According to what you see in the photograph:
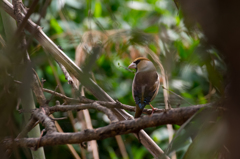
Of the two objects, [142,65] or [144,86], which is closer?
[144,86]

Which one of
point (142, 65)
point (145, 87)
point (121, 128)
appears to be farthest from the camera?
point (142, 65)

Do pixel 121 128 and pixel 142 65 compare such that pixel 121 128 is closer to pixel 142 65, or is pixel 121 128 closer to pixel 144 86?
pixel 144 86

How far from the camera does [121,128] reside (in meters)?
0.98

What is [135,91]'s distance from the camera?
1974 mm

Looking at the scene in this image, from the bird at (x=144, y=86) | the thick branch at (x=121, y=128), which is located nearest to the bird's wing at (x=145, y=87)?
the bird at (x=144, y=86)

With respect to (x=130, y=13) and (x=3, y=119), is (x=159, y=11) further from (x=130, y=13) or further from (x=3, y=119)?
(x=3, y=119)

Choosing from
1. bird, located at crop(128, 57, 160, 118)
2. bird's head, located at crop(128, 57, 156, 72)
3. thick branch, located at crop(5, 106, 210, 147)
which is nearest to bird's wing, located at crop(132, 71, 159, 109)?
bird, located at crop(128, 57, 160, 118)

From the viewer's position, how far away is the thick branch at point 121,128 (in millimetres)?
893

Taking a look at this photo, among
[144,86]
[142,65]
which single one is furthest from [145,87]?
[142,65]

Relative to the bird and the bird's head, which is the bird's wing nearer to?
the bird

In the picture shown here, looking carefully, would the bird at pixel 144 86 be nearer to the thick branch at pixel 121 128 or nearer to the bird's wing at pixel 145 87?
the bird's wing at pixel 145 87

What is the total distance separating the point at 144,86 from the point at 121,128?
1.02 metres

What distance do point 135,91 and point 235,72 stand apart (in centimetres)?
156

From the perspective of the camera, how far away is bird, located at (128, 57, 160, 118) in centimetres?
172
